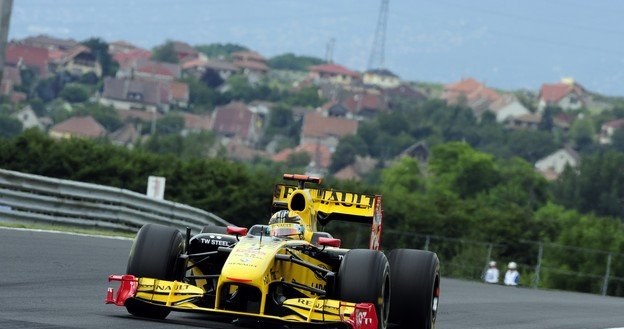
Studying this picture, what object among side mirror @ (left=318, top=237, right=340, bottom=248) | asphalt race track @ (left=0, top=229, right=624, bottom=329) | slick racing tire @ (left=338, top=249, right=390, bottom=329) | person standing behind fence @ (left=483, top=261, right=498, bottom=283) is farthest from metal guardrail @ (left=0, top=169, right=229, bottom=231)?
slick racing tire @ (left=338, top=249, right=390, bottom=329)

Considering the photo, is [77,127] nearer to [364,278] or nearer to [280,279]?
[280,279]

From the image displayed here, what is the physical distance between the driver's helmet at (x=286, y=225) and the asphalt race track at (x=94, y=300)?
3.33 feet

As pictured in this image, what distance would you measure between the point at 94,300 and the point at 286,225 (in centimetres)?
211

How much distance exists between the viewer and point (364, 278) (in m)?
14.0

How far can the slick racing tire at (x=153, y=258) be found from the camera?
14328mm

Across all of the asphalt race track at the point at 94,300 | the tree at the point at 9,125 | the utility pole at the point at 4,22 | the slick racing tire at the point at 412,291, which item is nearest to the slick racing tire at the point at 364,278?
the slick racing tire at the point at 412,291

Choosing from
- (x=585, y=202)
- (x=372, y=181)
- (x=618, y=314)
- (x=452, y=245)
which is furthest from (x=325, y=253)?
(x=372, y=181)

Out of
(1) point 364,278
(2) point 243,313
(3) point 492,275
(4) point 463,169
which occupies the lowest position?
(3) point 492,275

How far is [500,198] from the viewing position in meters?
140

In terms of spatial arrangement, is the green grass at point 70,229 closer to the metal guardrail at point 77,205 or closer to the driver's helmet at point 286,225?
the metal guardrail at point 77,205

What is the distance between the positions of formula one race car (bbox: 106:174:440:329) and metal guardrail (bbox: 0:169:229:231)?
502 inches

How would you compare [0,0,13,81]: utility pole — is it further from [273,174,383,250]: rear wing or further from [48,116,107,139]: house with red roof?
[48,116,107,139]: house with red roof

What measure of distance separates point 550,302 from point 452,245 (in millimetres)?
29942

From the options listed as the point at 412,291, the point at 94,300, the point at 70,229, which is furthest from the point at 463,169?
the point at 412,291
